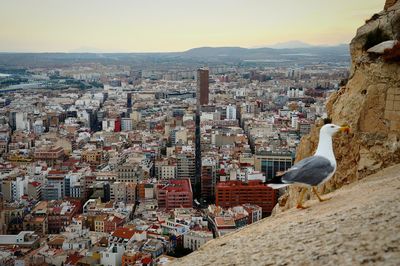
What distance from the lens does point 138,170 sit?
2330cm

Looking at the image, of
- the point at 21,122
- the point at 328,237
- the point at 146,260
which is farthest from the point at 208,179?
the point at 21,122

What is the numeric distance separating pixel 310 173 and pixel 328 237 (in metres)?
0.75

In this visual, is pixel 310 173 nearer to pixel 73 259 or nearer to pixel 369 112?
pixel 369 112

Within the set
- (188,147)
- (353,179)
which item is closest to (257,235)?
(353,179)

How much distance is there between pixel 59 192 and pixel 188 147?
730cm

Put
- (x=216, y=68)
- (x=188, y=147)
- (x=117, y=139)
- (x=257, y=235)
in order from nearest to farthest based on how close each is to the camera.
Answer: (x=257, y=235), (x=188, y=147), (x=117, y=139), (x=216, y=68)

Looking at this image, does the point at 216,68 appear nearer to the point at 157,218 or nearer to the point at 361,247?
the point at 157,218

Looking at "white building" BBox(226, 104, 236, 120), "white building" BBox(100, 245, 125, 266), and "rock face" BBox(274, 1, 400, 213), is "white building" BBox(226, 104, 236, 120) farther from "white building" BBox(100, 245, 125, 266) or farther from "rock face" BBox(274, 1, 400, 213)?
"rock face" BBox(274, 1, 400, 213)

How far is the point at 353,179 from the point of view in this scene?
4.87m

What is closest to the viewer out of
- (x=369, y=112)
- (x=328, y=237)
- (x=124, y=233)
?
(x=328, y=237)

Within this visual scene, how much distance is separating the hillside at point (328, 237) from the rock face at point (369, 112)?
45.6 inches

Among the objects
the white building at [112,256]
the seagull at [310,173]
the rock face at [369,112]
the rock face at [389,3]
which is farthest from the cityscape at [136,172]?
the rock face at [389,3]

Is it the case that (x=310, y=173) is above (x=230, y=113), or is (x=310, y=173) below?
above

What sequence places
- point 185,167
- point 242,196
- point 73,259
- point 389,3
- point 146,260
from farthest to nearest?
1. point 185,167
2. point 242,196
3. point 73,259
4. point 146,260
5. point 389,3
